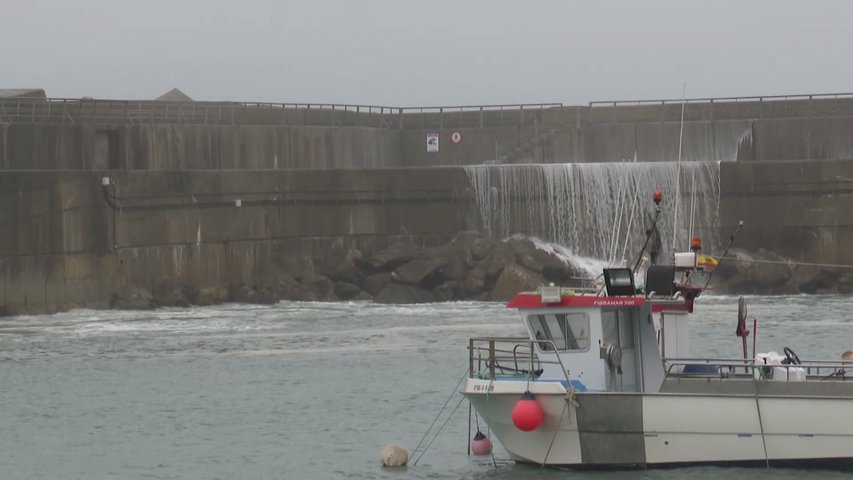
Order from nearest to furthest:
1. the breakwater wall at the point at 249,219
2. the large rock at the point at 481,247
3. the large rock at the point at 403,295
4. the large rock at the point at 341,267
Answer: the breakwater wall at the point at 249,219, the large rock at the point at 403,295, the large rock at the point at 481,247, the large rock at the point at 341,267

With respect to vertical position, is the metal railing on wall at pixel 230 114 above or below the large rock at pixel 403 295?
above

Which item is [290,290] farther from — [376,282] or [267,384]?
[267,384]

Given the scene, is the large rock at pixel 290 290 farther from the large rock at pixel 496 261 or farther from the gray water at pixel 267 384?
the large rock at pixel 496 261

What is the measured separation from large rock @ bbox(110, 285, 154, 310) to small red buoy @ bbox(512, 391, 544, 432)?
92.7 feet

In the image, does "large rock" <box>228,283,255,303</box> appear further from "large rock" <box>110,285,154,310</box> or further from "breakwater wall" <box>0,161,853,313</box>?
"large rock" <box>110,285,154,310</box>

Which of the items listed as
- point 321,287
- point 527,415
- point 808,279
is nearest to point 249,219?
point 321,287

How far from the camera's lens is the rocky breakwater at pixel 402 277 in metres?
49.4

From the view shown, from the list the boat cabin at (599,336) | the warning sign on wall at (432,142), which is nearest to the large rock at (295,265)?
the warning sign on wall at (432,142)

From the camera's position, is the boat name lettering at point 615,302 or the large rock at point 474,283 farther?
the large rock at point 474,283

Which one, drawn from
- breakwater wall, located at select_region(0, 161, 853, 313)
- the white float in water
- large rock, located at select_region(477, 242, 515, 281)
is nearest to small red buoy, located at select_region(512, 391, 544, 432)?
the white float in water

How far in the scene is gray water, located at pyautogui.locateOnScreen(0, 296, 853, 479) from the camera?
79.3ft

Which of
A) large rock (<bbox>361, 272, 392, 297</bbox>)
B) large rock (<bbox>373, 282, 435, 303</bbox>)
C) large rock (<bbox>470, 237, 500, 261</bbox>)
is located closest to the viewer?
large rock (<bbox>373, 282, 435, 303</bbox>)

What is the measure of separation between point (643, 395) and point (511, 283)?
2901 cm

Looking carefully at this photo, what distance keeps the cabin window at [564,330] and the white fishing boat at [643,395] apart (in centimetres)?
1
